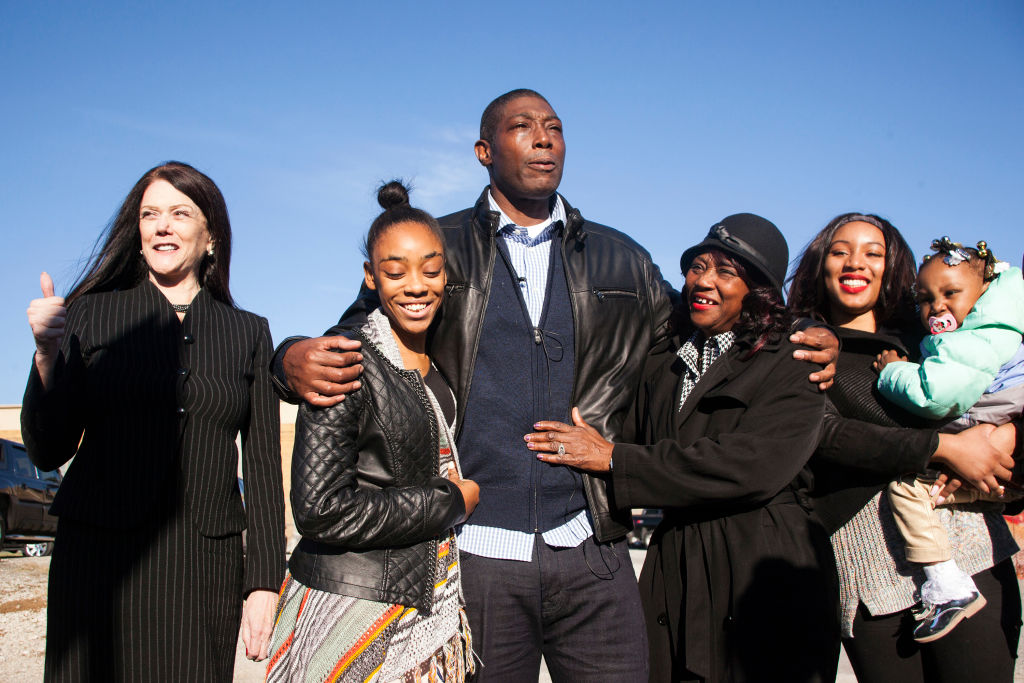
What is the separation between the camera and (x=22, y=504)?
12.0 m

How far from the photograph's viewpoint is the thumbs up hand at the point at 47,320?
2424 mm

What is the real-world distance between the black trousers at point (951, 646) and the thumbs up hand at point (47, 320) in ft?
10.0

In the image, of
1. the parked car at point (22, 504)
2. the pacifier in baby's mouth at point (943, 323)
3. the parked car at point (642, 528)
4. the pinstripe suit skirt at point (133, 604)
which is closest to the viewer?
the pinstripe suit skirt at point (133, 604)

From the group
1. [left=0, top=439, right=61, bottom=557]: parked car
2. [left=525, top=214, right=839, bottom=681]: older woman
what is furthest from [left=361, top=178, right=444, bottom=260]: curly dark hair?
[left=0, top=439, right=61, bottom=557]: parked car

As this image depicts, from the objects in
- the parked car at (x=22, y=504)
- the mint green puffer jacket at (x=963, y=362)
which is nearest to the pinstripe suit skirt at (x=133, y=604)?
the mint green puffer jacket at (x=963, y=362)

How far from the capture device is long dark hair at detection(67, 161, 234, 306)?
288 centimetres

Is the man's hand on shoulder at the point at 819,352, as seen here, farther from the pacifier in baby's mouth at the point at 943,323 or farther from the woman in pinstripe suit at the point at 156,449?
the woman in pinstripe suit at the point at 156,449

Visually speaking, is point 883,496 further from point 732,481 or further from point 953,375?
point 732,481

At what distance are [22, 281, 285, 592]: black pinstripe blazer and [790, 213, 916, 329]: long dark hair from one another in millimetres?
2252

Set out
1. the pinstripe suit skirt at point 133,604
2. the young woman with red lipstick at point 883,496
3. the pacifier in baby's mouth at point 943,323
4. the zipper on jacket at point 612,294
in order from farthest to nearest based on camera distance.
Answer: the pacifier in baby's mouth at point 943,323 < the zipper on jacket at point 612,294 < the young woman with red lipstick at point 883,496 < the pinstripe suit skirt at point 133,604

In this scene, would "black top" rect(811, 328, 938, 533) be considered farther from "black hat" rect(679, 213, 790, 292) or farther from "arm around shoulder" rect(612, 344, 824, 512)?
"black hat" rect(679, 213, 790, 292)

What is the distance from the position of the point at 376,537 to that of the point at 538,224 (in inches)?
61.9

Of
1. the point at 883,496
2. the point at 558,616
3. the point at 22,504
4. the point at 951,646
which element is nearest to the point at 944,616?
the point at 951,646

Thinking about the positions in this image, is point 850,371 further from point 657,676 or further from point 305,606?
point 305,606
